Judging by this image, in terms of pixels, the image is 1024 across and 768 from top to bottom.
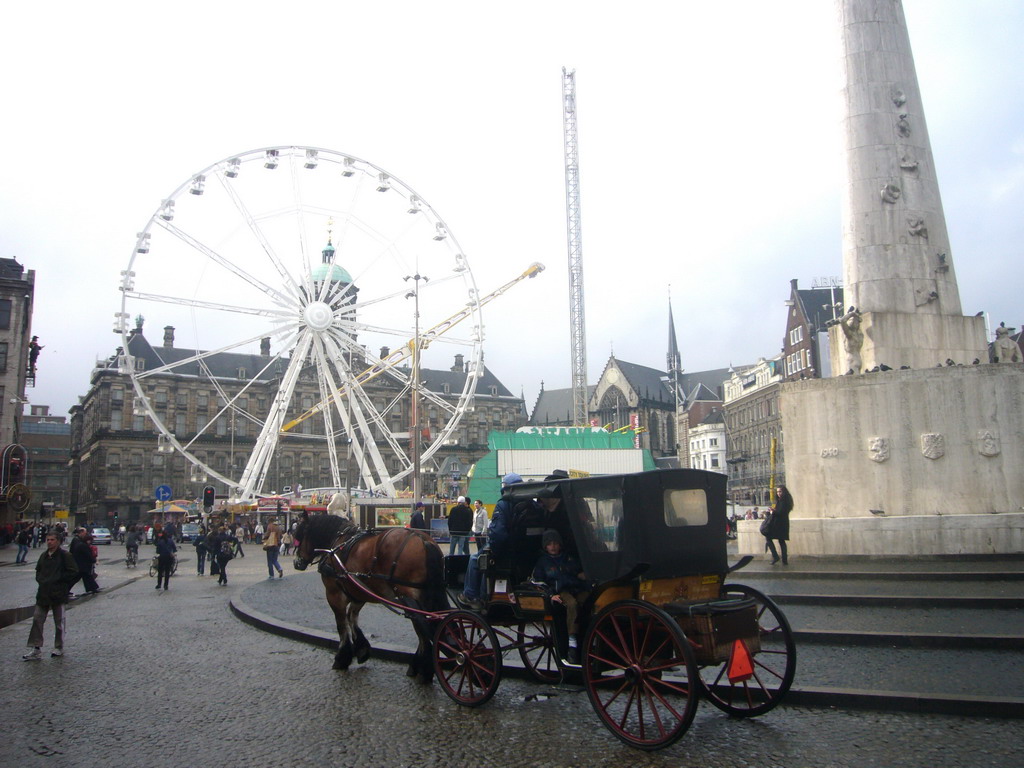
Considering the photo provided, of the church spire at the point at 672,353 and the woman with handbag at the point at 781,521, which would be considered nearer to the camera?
the woman with handbag at the point at 781,521

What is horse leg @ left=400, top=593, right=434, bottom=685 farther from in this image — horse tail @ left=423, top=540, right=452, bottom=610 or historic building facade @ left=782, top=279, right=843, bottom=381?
historic building facade @ left=782, top=279, right=843, bottom=381

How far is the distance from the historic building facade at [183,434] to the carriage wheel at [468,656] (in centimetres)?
7329

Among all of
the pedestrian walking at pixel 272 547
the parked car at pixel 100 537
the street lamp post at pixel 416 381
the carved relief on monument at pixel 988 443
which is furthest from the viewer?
the parked car at pixel 100 537

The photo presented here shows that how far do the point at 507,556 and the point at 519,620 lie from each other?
542mm

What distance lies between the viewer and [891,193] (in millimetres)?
15961

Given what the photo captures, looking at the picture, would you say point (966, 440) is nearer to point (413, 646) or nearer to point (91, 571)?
point (413, 646)

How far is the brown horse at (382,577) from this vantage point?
807cm

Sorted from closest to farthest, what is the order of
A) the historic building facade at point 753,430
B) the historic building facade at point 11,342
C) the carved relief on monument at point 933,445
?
the carved relief on monument at point 933,445
the historic building facade at point 11,342
the historic building facade at point 753,430

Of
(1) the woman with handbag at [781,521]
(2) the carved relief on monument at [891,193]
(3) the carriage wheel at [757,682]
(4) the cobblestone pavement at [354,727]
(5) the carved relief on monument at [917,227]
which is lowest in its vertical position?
(4) the cobblestone pavement at [354,727]

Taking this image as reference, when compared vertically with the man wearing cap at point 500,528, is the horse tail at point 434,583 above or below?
below

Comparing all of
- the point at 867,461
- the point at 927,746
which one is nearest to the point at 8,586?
the point at 867,461

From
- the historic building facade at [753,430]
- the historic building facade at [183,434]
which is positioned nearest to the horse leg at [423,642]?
the historic building facade at [753,430]

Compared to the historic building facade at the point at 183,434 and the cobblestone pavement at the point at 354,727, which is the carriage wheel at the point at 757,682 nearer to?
the cobblestone pavement at the point at 354,727

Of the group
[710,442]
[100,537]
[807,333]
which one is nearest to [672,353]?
[710,442]
